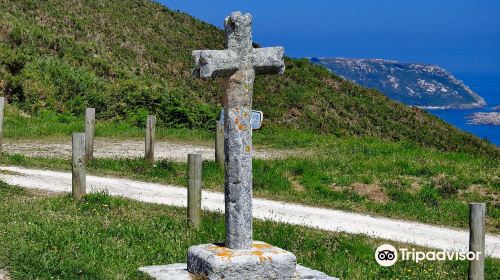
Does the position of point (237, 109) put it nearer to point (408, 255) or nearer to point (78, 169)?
point (408, 255)

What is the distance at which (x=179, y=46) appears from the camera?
199ft

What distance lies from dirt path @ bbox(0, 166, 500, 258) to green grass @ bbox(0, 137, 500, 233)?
0.79 meters

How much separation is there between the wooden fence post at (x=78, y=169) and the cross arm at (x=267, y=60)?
687 cm

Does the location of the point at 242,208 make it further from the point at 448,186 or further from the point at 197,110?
the point at 197,110

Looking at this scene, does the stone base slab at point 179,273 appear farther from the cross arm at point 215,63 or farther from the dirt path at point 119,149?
the dirt path at point 119,149

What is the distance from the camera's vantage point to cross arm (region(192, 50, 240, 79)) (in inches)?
376

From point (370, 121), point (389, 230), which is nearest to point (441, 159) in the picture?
point (389, 230)

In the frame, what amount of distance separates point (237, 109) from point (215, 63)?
1.96 feet

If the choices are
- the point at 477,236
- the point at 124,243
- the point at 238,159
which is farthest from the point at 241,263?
the point at 477,236

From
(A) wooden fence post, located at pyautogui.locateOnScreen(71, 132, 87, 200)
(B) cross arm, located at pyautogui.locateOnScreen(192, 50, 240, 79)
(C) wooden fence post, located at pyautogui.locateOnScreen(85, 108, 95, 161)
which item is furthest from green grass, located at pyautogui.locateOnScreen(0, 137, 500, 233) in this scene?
(B) cross arm, located at pyautogui.locateOnScreen(192, 50, 240, 79)

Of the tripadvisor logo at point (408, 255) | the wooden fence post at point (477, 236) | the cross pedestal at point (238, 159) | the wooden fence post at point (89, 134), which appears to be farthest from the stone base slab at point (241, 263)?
the wooden fence post at point (89, 134)

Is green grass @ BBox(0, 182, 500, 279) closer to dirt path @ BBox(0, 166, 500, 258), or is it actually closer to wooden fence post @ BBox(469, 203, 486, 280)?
wooden fence post @ BBox(469, 203, 486, 280)

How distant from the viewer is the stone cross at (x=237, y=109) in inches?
379

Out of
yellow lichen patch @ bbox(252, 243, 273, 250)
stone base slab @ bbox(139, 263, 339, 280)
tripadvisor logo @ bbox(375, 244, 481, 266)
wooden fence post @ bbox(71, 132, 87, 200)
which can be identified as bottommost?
tripadvisor logo @ bbox(375, 244, 481, 266)
